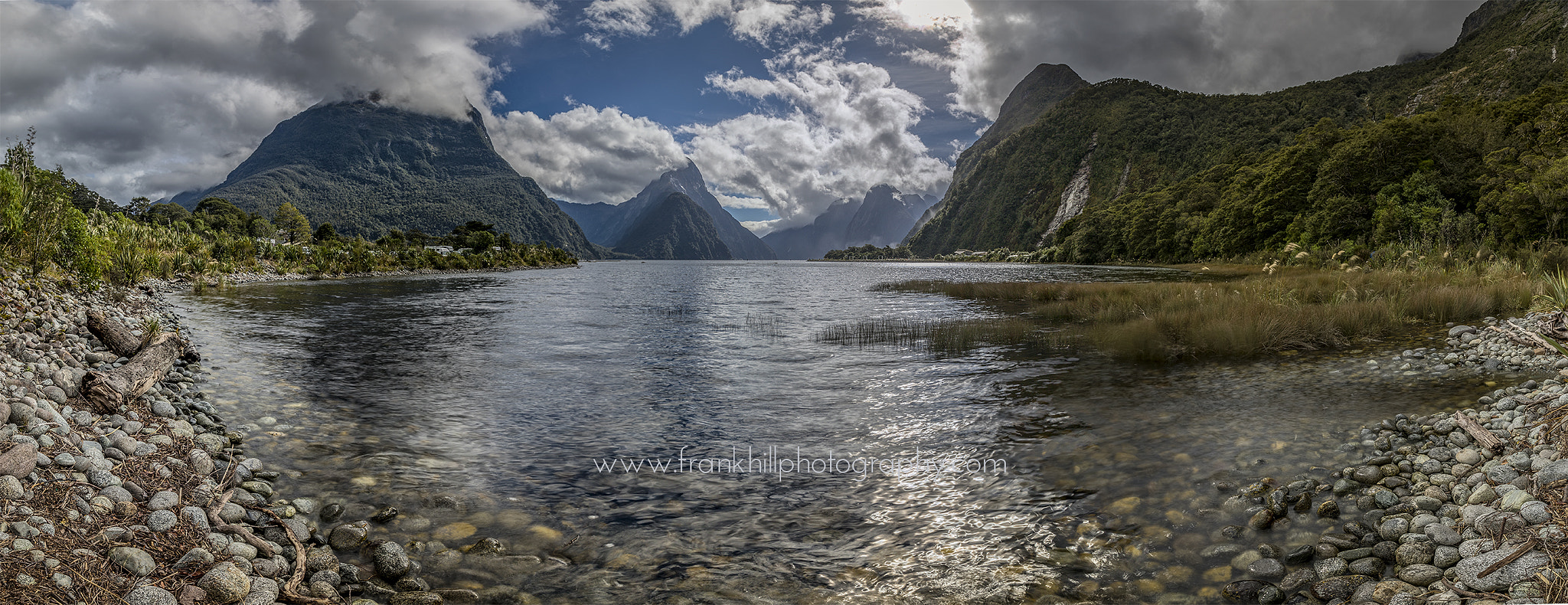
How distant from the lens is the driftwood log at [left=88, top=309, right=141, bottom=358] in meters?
11.4

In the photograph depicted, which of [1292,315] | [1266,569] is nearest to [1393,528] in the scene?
[1266,569]

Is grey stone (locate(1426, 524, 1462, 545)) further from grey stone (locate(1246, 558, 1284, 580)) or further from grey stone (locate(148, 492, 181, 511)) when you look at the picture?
grey stone (locate(148, 492, 181, 511))

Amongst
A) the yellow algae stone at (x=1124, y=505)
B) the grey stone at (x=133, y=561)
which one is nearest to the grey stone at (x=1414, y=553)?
the yellow algae stone at (x=1124, y=505)

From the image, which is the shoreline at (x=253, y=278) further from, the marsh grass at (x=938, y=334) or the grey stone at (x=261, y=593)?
the grey stone at (x=261, y=593)

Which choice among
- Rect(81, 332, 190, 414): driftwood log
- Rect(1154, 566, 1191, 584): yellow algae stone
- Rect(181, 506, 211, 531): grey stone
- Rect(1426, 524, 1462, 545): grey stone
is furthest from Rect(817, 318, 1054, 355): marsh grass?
Rect(181, 506, 211, 531): grey stone

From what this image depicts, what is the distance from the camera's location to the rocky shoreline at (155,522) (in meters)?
4.28

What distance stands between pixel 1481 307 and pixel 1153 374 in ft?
32.1

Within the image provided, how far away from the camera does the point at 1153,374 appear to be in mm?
12734

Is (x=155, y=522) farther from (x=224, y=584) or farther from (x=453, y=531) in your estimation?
(x=453, y=531)

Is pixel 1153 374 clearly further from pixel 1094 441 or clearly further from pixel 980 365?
pixel 1094 441

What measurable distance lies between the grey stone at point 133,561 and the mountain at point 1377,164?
46.5 m

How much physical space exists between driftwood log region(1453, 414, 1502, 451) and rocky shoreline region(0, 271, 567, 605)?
911 cm

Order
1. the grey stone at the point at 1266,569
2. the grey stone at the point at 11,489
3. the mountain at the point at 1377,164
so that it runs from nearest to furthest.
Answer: the grey stone at the point at 11,489 → the grey stone at the point at 1266,569 → the mountain at the point at 1377,164

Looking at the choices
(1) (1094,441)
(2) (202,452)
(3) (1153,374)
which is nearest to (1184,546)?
(1) (1094,441)
